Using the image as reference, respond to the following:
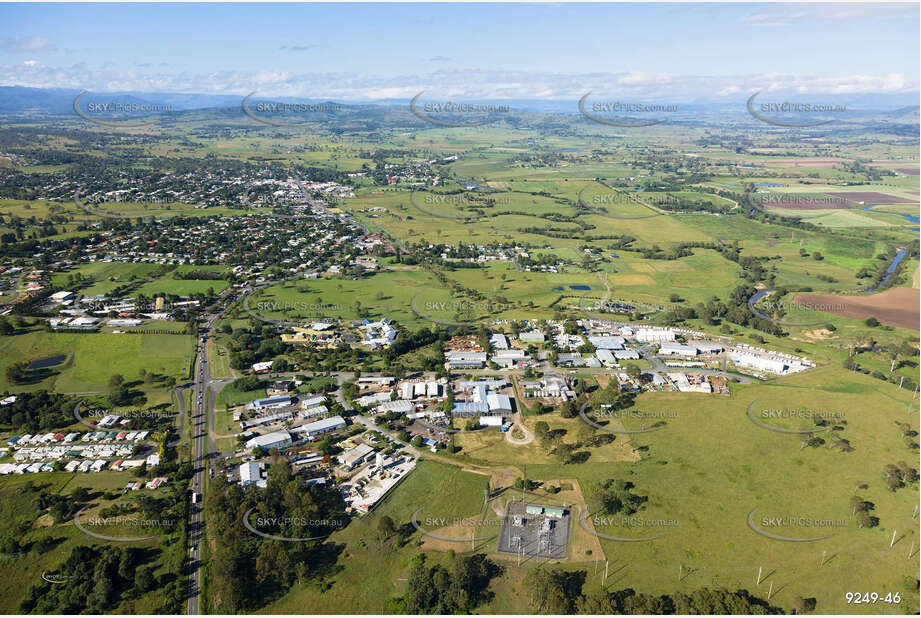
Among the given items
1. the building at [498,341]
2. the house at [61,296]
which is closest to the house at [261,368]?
the building at [498,341]

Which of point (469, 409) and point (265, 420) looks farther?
point (469, 409)

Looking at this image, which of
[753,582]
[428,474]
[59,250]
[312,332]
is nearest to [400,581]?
[428,474]

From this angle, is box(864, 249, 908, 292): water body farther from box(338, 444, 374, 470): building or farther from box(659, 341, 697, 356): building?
box(338, 444, 374, 470): building

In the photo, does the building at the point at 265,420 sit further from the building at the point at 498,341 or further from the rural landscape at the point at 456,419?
the building at the point at 498,341

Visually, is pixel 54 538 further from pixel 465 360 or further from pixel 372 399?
pixel 465 360

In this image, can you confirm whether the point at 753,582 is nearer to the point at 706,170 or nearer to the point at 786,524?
the point at 786,524

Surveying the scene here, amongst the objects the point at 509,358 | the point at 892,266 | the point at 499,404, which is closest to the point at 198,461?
the point at 499,404

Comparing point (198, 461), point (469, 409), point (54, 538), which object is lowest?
point (54, 538)
